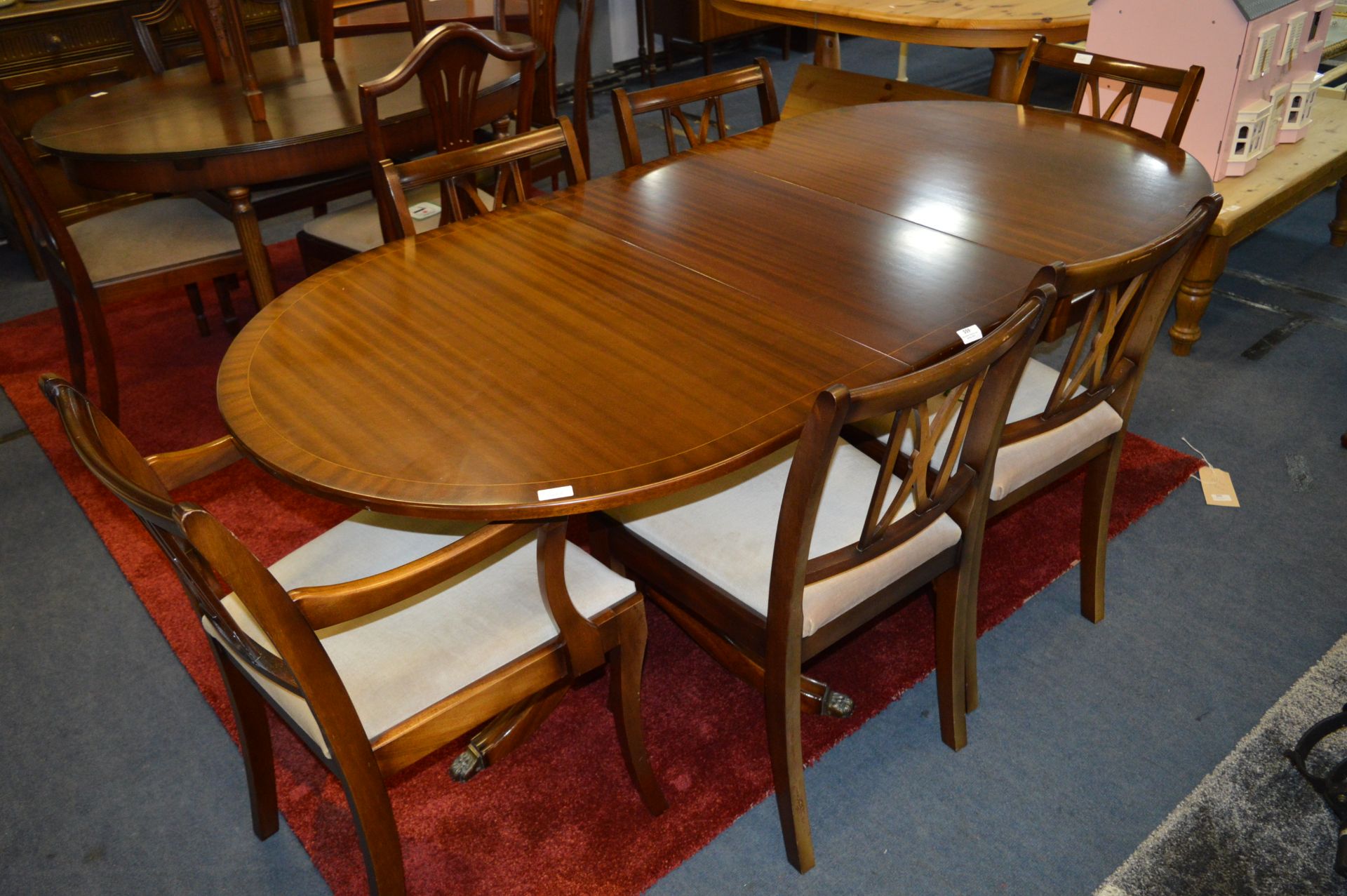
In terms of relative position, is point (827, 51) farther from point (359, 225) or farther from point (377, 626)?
point (377, 626)

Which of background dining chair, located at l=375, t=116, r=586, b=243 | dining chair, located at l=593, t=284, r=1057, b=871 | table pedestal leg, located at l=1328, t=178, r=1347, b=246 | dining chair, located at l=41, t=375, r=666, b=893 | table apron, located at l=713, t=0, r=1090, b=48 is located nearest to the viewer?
dining chair, located at l=41, t=375, r=666, b=893

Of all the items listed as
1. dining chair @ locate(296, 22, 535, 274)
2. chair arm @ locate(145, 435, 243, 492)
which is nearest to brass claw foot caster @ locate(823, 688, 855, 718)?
chair arm @ locate(145, 435, 243, 492)

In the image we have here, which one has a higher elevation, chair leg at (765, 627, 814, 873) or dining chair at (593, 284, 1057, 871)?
dining chair at (593, 284, 1057, 871)

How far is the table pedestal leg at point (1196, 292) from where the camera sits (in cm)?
267

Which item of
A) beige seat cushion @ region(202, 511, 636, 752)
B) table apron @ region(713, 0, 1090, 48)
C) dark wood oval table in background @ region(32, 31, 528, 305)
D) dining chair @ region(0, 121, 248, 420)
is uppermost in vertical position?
table apron @ region(713, 0, 1090, 48)

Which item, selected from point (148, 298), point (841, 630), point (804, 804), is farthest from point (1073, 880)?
point (148, 298)

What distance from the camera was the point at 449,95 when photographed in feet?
7.74

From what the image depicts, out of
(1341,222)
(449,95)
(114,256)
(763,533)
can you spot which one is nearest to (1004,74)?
(1341,222)

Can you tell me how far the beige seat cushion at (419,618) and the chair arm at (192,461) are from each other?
6.7 inches

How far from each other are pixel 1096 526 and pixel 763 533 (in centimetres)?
81

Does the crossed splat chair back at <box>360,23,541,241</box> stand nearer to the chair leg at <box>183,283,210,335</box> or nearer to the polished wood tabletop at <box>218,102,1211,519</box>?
the polished wood tabletop at <box>218,102,1211,519</box>

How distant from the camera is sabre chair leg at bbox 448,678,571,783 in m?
1.69

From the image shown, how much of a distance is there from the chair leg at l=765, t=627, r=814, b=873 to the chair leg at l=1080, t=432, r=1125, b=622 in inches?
30.4

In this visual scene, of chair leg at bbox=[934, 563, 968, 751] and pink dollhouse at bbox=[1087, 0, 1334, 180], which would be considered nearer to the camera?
chair leg at bbox=[934, 563, 968, 751]
